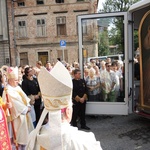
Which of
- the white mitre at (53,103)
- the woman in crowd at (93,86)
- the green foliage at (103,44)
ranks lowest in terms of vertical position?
the woman in crowd at (93,86)

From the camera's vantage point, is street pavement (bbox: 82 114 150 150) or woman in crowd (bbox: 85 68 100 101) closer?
street pavement (bbox: 82 114 150 150)

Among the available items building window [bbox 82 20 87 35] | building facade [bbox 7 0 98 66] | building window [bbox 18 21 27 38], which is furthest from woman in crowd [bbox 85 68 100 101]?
building window [bbox 18 21 27 38]

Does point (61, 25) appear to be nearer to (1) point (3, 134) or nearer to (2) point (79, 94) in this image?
(2) point (79, 94)

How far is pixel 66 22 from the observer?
25859 mm

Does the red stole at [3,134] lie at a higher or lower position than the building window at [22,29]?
lower

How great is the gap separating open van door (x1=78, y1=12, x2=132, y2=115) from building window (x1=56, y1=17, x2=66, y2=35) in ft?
69.2

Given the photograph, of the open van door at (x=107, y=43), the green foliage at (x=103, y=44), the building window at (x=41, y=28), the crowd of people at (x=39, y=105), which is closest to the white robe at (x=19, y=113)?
the crowd of people at (x=39, y=105)

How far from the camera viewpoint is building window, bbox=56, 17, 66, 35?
26031 mm

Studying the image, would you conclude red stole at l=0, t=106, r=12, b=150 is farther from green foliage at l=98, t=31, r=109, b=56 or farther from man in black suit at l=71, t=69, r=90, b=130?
green foliage at l=98, t=31, r=109, b=56

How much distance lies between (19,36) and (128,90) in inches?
919

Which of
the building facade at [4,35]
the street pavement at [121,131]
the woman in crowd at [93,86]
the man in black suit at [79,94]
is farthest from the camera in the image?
the building facade at [4,35]

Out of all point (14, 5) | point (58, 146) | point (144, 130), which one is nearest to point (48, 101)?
point (58, 146)

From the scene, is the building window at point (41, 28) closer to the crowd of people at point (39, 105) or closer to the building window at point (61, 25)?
the building window at point (61, 25)

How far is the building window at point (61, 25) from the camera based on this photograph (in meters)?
26.0
